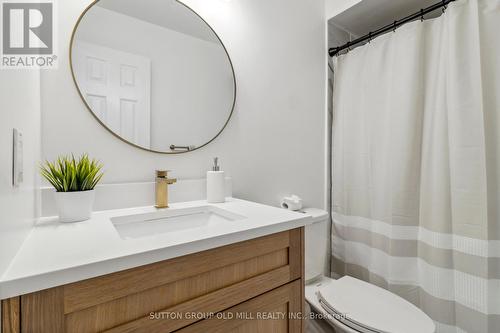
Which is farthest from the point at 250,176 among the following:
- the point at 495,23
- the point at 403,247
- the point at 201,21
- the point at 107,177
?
the point at 495,23

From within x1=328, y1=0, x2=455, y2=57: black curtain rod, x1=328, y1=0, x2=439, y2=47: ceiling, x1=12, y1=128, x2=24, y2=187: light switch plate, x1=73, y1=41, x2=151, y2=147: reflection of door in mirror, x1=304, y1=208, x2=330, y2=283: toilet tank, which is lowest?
x1=304, y1=208, x2=330, y2=283: toilet tank

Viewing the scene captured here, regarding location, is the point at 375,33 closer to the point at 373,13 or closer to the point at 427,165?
the point at 373,13

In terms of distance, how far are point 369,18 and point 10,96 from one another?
1.95 meters

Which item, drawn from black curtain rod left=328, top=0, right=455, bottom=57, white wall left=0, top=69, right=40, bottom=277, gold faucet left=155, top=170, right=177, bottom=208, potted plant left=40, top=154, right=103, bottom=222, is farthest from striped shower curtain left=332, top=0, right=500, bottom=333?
white wall left=0, top=69, right=40, bottom=277

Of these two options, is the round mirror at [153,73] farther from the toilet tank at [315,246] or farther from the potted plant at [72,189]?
the toilet tank at [315,246]

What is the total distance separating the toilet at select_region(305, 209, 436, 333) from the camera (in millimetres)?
952

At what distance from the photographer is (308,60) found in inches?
63.9

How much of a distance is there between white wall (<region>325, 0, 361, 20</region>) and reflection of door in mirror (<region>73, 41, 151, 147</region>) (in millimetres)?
1306

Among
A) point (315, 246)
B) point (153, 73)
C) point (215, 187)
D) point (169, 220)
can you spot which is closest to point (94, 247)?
point (169, 220)

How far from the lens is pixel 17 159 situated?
0.53 metres

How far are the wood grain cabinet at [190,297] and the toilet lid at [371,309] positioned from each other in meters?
0.33

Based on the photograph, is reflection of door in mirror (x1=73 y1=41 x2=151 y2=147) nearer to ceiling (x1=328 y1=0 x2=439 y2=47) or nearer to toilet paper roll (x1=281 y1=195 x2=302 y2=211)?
toilet paper roll (x1=281 y1=195 x2=302 y2=211)

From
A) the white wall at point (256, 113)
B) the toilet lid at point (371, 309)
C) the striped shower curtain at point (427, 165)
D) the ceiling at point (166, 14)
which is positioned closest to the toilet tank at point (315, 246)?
the toilet lid at point (371, 309)

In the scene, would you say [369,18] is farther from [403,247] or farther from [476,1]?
[403,247]
